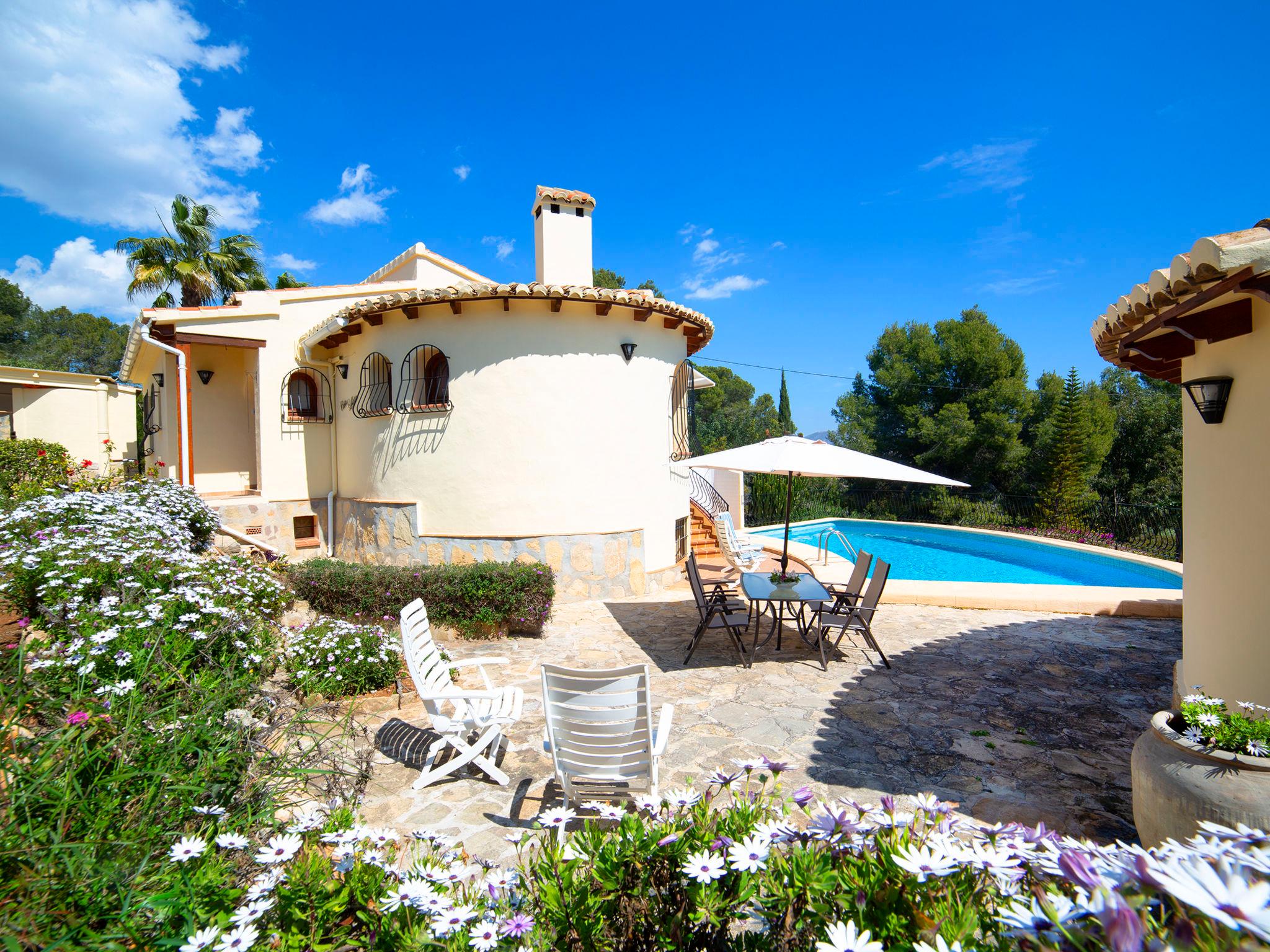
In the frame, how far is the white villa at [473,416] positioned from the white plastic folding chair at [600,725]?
6039mm

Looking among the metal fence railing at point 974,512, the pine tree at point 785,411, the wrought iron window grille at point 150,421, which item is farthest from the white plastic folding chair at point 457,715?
the pine tree at point 785,411

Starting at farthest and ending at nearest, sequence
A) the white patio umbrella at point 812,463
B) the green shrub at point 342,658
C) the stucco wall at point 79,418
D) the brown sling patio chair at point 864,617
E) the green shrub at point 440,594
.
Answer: the stucco wall at point 79,418 < the green shrub at point 440,594 < the white patio umbrella at point 812,463 < the brown sling patio chair at point 864,617 < the green shrub at point 342,658

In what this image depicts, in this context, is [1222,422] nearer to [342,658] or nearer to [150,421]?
[342,658]

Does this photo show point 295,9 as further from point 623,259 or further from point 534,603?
point 623,259

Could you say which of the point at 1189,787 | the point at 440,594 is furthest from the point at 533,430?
the point at 1189,787

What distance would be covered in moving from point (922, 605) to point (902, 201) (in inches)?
763

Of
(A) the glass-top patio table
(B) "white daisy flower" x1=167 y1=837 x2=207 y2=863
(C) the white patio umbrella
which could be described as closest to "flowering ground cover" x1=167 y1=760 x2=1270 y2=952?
(B) "white daisy flower" x1=167 y1=837 x2=207 y2=863

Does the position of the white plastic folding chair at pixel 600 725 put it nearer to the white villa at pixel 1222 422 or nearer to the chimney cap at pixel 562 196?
the white villa at pixel 1222 422

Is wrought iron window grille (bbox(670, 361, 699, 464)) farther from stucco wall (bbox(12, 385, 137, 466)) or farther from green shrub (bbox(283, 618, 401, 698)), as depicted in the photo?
stucco wall (bbox(12, 385, 137, 466))

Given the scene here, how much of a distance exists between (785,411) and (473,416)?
1106 inches

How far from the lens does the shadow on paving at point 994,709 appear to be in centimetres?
390

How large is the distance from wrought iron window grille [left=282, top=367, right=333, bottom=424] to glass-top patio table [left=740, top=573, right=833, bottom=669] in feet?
31.7

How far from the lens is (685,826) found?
1.81m

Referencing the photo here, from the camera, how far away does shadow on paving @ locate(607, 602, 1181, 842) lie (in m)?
3.90
